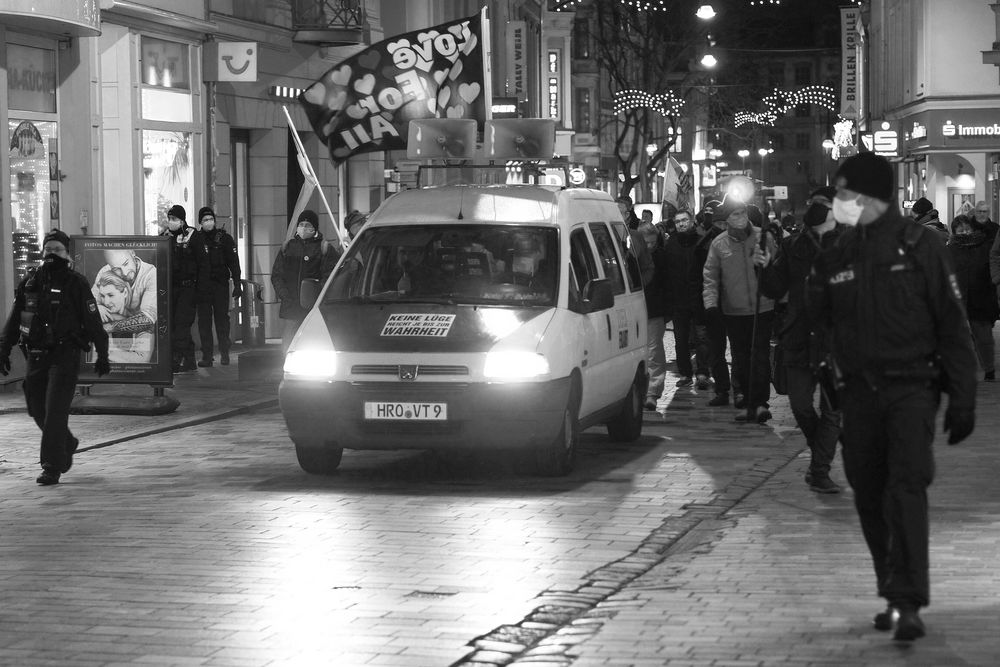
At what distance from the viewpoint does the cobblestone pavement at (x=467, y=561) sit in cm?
717

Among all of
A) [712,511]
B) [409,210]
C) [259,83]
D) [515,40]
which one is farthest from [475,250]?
[515,40]

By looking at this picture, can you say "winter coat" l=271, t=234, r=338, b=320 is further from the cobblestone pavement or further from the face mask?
the face mask

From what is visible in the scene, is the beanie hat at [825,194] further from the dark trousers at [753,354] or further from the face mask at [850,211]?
the face mask at [850,211]

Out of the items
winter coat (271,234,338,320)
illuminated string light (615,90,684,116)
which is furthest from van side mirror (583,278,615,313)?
illuminated string light (615,90,684,116)

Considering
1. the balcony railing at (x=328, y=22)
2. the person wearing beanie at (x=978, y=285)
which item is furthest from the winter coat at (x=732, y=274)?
the balcony railing at (x=328, y=22)

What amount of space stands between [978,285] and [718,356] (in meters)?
4.02

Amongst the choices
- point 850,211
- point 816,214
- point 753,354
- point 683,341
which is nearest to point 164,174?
point 683,341

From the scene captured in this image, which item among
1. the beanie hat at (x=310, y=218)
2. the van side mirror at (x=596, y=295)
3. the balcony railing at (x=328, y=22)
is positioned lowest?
the van side mirror at (x=596, y=295)

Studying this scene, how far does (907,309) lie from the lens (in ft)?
23.4

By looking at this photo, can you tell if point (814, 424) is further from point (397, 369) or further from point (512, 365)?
point (397, 369)

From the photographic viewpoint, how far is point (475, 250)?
12.6m

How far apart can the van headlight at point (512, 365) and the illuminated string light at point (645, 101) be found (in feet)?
164

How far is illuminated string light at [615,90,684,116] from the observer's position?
60844 mm

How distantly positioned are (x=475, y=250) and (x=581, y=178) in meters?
31.9
